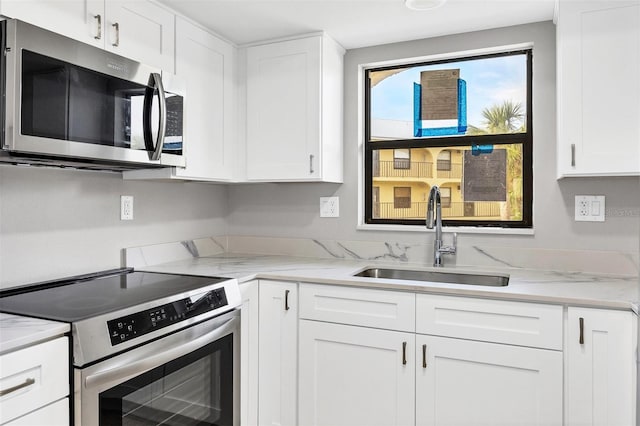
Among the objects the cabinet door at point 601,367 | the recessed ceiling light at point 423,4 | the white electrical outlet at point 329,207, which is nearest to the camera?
the cabinet door at point 601,367

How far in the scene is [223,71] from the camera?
8.08ft

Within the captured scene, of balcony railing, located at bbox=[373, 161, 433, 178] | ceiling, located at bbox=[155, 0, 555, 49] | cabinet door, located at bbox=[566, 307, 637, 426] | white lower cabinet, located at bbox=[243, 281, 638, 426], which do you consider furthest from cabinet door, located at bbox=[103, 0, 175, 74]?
cabinet door, located at bbox=[566, 307, 637, 426]

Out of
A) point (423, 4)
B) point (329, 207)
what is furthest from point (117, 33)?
point (329, 207)

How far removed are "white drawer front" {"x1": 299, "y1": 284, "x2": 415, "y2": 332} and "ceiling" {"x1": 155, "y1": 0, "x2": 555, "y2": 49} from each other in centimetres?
129

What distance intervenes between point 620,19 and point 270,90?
1.63m

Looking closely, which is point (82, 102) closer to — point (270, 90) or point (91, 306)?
point (91, 306)

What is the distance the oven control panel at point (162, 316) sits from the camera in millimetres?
1392

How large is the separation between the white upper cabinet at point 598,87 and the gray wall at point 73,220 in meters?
1.96

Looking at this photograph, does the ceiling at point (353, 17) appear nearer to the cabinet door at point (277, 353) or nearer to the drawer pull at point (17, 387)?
the cabinet door at point (277, 353)

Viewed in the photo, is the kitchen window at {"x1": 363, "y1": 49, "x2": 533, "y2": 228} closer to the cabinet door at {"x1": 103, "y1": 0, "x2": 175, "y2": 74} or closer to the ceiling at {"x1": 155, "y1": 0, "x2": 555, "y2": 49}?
the ceiling at {"x1": 155, "y1": 0, "x2": 555, "y2": 49}

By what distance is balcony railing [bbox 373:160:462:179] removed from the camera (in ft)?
8.27

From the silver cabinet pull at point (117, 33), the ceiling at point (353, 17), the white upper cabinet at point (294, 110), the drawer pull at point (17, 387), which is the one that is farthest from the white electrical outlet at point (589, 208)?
the drawer pull at point (17, 387)

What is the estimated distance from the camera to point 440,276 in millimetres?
2344

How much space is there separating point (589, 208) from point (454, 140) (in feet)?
2.42
